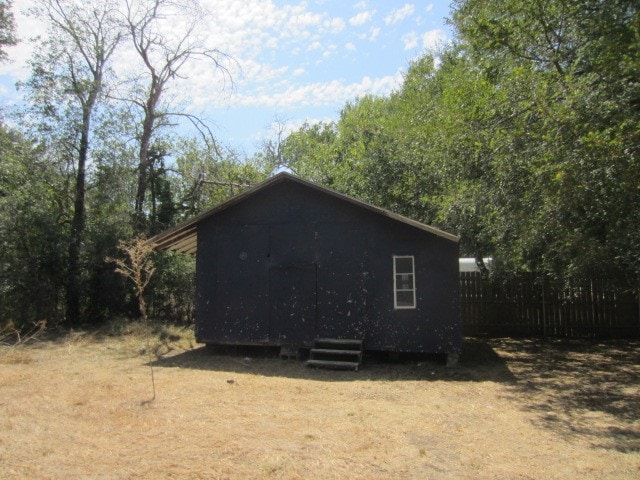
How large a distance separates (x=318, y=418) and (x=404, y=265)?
17.4 ft

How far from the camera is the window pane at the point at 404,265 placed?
12.0m

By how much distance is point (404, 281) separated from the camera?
12.0 metres

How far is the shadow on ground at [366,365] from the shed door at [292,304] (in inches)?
23.6

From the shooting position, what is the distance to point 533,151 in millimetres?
9523

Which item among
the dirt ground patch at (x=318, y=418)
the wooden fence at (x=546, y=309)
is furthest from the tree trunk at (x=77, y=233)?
the wooden fence at (x=546, y=309)

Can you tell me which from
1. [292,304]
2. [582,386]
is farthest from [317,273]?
[582,386]

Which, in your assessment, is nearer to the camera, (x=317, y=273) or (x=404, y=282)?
(x=404, y=282)

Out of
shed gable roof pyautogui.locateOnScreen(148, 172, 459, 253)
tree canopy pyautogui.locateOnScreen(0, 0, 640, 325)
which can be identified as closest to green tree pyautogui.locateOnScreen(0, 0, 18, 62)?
tree canopy pyautogui.locateOnScreen(0, 0, 640, 325)

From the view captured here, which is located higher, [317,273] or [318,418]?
[317,273]

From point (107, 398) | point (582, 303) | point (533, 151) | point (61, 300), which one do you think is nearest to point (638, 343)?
point (582, 303)

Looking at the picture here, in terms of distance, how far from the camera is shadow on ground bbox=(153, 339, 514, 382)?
1088cm

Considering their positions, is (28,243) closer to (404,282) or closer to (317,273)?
(317,273)

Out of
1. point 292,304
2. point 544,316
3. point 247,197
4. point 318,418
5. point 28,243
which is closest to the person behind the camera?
point 318,418

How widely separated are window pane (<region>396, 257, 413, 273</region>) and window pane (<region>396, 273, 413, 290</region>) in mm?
100
